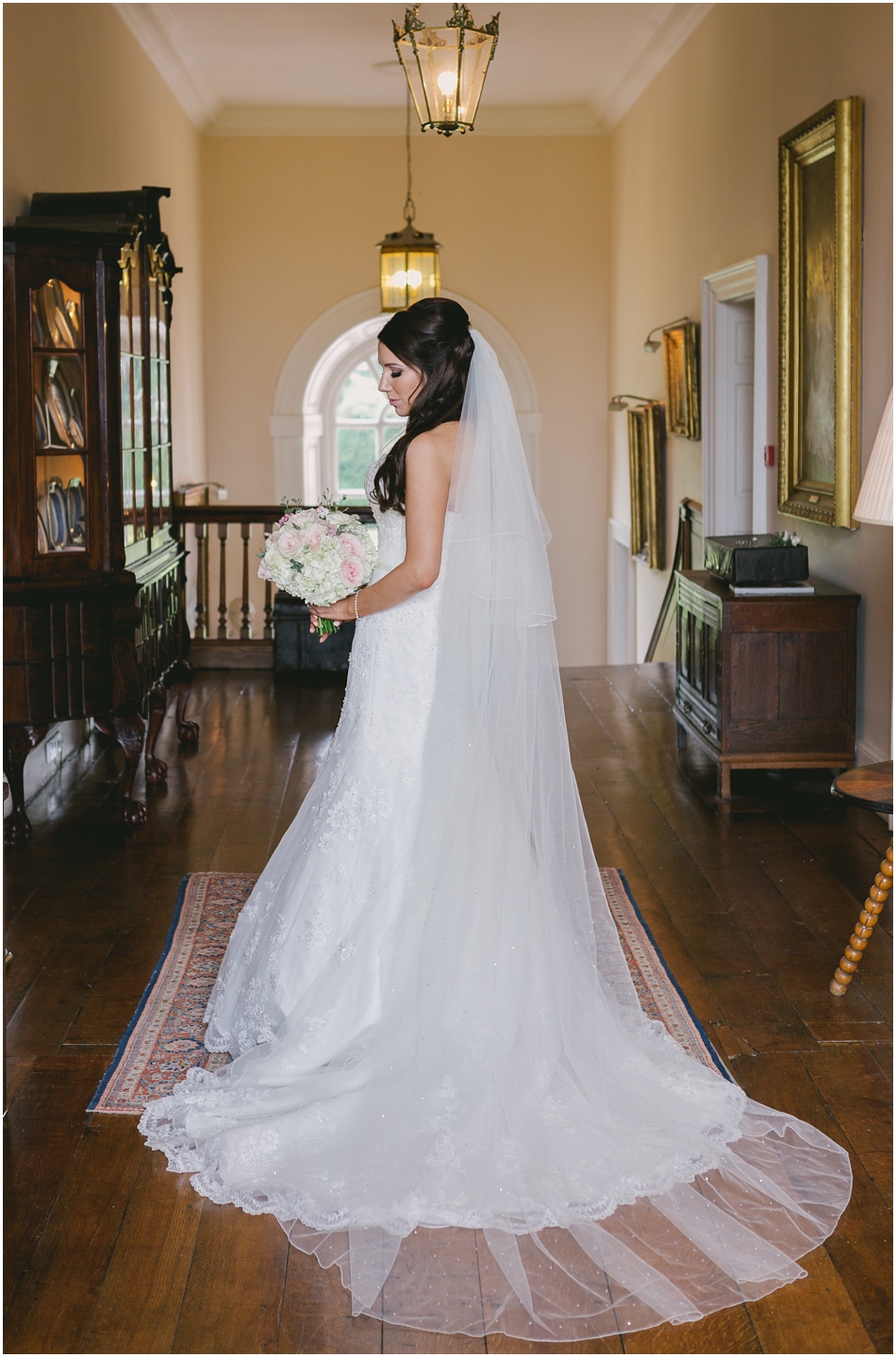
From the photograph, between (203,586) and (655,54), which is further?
(655,54)

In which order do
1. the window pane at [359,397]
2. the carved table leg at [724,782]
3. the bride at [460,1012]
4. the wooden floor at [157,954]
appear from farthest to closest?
the window pane at [359,397] → the carved table leg at [724,782] → the bride at [460,1012] → the wooden floor at [157,954]

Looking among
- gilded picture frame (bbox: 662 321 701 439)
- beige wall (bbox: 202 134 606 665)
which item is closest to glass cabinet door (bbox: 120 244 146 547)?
gilded picture frame (bbox: 662 321 701 439)

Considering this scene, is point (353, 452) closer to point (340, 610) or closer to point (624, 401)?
point (624, 401)

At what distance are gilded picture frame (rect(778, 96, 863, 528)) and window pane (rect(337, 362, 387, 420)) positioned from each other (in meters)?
7.41

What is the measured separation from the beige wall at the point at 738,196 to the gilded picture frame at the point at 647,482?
0.44 feet

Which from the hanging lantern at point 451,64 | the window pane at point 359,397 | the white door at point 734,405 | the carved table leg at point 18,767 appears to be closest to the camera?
the carved table leg at point 18,767

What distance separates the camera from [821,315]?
217 inches

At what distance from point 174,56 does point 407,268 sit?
7.15 feet

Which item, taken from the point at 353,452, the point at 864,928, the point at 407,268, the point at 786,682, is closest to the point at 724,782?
the point at 786,682

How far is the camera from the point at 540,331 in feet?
36.2

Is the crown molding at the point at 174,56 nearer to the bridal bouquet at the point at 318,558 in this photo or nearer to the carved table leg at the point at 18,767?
the carved table leg at the point at 18,767

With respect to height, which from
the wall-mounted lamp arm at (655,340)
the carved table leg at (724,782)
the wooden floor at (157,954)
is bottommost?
the wooden floor at (157,954)

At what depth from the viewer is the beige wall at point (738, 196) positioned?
492cm

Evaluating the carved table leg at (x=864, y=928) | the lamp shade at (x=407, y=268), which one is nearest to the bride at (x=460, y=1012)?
the carved table leg at (x=864, y=928)
